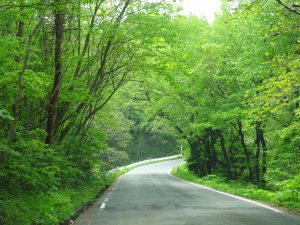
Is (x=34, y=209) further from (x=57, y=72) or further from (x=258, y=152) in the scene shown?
(x=258, y=152)

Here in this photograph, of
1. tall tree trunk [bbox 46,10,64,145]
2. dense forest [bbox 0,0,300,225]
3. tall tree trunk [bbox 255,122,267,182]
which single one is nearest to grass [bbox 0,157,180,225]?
dense forest [bbox 0,0,300,225]

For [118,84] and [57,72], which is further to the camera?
[118,84]

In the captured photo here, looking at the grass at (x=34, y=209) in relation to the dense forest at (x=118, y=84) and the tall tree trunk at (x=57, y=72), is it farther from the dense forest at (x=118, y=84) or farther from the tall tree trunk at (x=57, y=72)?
the tall tree trunk at (x=57, y=72)

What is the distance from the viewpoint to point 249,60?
1590 cm

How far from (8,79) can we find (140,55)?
889 centimetres

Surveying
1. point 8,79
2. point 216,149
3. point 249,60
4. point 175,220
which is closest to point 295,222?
point 175,220

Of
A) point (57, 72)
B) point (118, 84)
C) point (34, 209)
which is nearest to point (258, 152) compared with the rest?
point (118, 84)

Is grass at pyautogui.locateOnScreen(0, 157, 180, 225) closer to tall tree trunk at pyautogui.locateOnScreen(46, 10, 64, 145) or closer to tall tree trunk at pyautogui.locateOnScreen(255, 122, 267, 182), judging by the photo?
tall tree trunk at pyautogui.locateOnScreen(46, 10, 64, 145)

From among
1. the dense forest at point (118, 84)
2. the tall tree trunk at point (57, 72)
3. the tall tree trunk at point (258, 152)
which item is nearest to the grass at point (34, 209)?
the dense forest at point (118, 84)

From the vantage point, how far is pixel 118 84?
17766 millimetres

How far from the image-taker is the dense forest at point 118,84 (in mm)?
8188

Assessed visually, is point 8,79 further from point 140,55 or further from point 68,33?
point 140,55

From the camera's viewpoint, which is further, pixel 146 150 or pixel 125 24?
pixel 146 150

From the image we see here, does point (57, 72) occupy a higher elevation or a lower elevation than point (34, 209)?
higher
